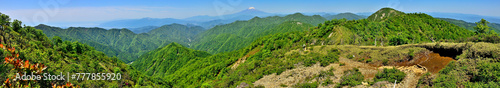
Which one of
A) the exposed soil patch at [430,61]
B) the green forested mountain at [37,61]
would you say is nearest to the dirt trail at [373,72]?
the exposed soil patch at [430,61]

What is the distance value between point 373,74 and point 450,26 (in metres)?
91.1

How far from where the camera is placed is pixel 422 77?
20891 mm

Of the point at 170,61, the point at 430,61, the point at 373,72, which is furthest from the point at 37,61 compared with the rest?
the point at 170,61

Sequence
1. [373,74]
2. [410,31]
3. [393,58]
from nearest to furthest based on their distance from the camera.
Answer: [373,74], [393,58], [410,31]

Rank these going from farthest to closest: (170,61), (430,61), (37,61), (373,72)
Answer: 1. (170,61)
2. (37,61)
3. (373,72)
4. (430,61)

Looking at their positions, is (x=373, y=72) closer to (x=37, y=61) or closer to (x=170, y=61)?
(x=37, y=61)

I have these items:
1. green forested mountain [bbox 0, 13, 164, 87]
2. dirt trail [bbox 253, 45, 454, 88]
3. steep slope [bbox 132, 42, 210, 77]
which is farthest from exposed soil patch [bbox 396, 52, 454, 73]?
steep slope [bbox 132, 42, 210, 77]

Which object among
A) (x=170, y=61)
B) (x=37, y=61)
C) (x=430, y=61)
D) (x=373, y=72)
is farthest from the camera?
(x=170, y=61)

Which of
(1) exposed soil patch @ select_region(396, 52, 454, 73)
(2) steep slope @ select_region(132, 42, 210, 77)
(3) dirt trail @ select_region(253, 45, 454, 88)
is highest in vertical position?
(1) exposed soil patch @ select_region(396, 52, 454, 73)

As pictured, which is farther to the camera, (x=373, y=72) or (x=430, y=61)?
(x=373, y=72)

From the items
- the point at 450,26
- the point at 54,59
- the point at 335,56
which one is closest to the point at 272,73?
the point at 335,56

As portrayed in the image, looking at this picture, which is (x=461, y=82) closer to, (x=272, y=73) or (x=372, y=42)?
(x=272, y=73)

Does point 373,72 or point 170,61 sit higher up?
point 373,72

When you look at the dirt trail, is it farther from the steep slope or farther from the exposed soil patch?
the steep slope
